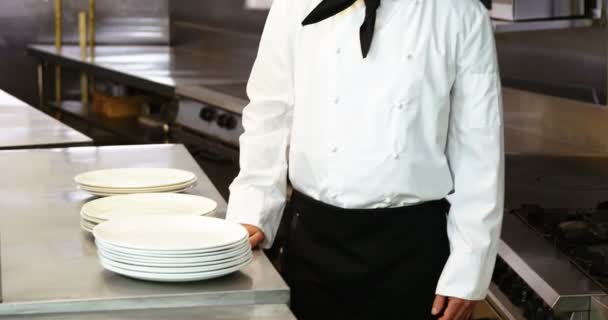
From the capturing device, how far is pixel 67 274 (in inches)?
59.4

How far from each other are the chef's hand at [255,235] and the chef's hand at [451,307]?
38 centimetres

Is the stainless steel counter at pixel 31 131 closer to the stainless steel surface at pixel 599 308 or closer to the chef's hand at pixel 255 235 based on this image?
the chef's hand at pixel 255 235

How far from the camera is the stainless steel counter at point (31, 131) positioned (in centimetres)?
290

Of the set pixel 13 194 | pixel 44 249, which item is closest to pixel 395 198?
pixel 44 249

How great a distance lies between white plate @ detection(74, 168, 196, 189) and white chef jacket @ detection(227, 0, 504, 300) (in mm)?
229

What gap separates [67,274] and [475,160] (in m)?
0.82

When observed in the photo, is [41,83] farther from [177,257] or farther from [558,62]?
[177,257]

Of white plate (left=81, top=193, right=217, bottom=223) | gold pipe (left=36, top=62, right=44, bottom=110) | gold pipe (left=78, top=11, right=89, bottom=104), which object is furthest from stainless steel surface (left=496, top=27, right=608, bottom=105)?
gold pipe (left=36, top=62, right=44, bottom=110)

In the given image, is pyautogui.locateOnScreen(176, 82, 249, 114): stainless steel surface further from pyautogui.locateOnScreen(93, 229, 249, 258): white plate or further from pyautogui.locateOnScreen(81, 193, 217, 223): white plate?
pyautogui.locateOnScreen(93, 229, 249, 258): white plate

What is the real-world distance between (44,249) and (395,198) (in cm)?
68

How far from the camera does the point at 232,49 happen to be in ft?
18.1

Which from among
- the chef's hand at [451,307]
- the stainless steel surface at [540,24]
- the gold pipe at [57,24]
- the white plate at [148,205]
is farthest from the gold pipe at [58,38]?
the chef's hand at [451,307]

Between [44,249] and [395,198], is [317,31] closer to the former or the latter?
[395,198]

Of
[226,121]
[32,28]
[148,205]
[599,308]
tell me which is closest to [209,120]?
[226,121]
